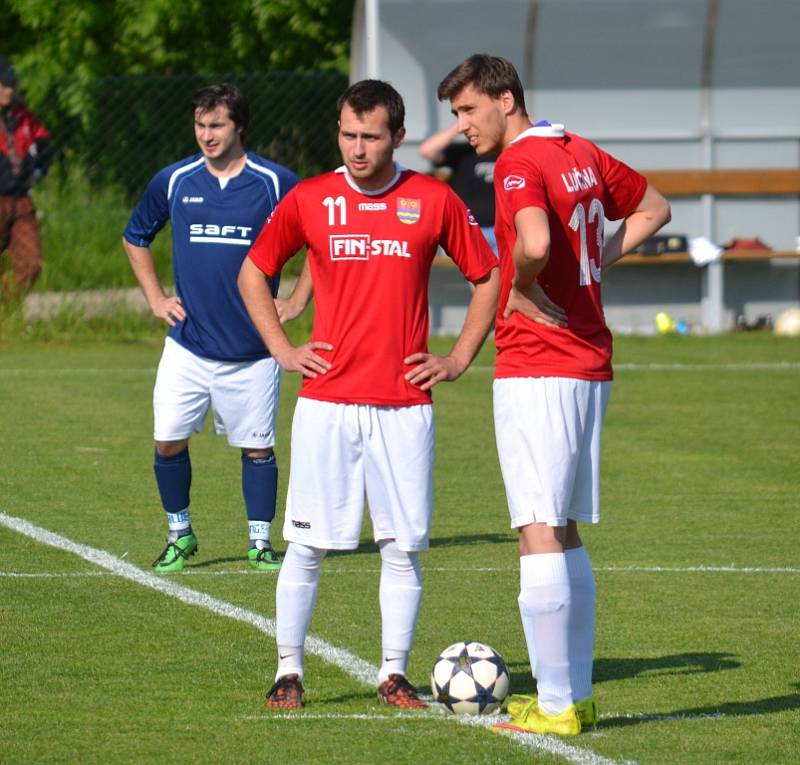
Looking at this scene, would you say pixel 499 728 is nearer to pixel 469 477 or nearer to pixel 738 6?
pixel 469 477

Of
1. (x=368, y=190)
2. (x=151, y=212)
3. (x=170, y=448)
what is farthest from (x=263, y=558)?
(x=368, y=190)

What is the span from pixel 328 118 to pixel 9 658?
48.9 ft

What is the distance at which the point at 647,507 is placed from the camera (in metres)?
10.3

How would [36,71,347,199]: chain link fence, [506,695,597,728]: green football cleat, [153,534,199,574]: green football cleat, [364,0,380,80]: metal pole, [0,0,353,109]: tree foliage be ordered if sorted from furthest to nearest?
[0,0,353,109]: tree foliage
[36,71,347,199]: chain link fence
[364,0,380,80]: metal pole
[153,534,199,574]: green football cleat
[506,695,597,728]: green football cleat

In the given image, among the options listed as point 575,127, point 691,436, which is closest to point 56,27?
point 575,127

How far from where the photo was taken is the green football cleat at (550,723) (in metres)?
5.60

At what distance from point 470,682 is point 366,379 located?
1.04 meters

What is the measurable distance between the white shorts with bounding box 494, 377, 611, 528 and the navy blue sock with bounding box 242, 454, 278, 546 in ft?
10.2

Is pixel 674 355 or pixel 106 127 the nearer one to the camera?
pixel 674 355

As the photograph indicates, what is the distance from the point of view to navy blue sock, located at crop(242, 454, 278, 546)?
8.67 meters

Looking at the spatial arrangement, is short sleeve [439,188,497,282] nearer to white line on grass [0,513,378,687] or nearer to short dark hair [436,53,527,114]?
short dark hair [436,53,527,114]

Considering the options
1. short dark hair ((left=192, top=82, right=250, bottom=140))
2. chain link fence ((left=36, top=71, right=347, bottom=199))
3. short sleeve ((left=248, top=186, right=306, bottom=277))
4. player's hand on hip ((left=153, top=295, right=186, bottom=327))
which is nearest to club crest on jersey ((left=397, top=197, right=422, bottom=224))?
short sleeve ((left=248, top=186, right=306, bottom=277))

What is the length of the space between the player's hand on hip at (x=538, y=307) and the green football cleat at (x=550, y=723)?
3.92 ft

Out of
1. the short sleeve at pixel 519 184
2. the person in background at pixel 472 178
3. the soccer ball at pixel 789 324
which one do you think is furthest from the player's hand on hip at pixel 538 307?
the soccer ball at pixel 789 324
